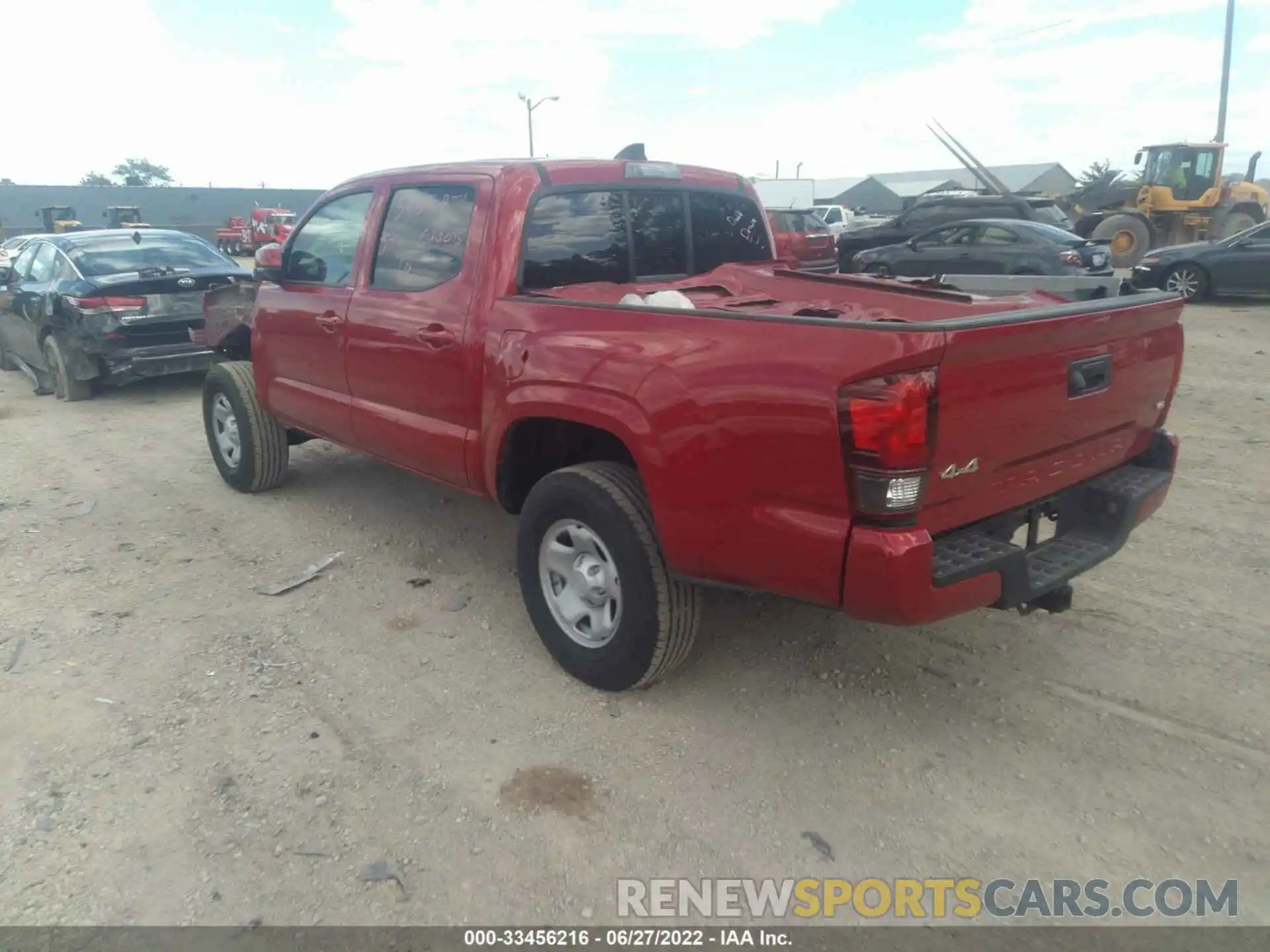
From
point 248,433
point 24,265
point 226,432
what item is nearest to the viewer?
point 248,433

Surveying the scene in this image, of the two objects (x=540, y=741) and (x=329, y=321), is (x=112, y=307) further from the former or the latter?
(x=540, y=741)

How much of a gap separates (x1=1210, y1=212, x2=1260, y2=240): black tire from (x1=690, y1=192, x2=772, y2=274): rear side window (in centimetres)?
2086

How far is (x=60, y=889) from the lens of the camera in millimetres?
2543

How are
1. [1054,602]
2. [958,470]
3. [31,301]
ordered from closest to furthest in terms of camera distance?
[958,470] → [1054,602] → [31,301]

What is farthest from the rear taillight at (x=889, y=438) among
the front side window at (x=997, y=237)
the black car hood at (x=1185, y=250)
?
the black car hood at (x=1185, y=250)

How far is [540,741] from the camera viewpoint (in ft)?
10.5

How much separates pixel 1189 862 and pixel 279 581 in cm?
398

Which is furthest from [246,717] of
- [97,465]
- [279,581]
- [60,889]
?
[97,465]

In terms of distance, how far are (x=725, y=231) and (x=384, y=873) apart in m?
3.29

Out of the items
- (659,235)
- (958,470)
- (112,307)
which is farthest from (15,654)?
(112,307)

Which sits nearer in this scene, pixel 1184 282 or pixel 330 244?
pixel 330 244

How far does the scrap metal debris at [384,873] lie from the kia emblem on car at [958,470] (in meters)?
1.90

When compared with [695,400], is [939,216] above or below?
above

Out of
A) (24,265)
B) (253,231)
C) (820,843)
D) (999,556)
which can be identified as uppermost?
(253,231)
